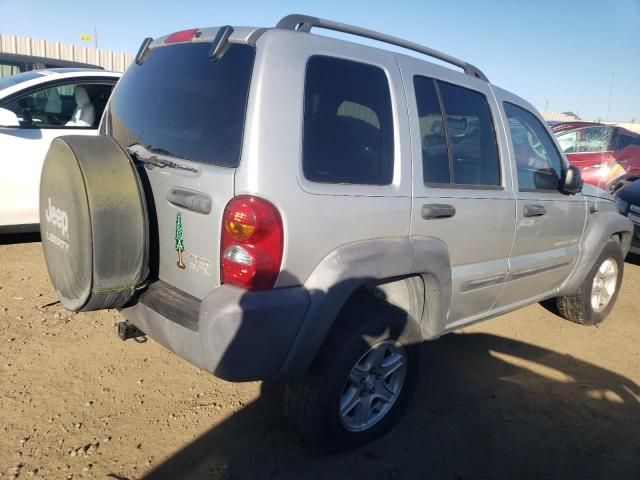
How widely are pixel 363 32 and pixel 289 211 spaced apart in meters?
1.18

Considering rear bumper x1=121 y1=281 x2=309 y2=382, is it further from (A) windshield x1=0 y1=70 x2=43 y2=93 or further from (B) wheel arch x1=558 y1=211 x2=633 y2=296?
(A) windshield x1=0 y1=70 x2=43 y2=93

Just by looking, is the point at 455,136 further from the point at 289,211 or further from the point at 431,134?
the point at 289,211

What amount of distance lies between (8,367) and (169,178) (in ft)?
5.82

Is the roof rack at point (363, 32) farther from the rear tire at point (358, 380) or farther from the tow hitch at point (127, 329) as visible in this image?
the tow hitch at point (127, 329)

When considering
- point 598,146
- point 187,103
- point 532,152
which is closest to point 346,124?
point 187,103

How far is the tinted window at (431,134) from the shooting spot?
8.82 feet

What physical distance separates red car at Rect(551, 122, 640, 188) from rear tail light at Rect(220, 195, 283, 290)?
8.80 m

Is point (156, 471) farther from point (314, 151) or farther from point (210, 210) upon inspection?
point (314, 151)

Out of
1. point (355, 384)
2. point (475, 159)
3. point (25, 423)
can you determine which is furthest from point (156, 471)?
point (475, 159)

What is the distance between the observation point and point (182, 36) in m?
2.61

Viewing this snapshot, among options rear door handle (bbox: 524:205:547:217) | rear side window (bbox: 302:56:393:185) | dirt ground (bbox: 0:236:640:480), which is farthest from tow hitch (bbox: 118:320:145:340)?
rear door handle (bbox: 524:205:547:217)

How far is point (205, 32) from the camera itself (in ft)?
8.15

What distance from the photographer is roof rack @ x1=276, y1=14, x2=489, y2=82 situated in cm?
236

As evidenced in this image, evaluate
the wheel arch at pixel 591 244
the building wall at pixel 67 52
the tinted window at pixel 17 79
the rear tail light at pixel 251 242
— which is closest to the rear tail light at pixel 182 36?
the rear tail light at pixel 251 242
